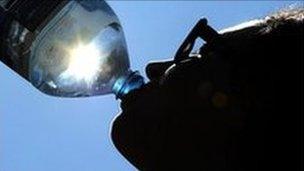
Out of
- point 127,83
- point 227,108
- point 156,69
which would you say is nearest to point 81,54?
point 127,83

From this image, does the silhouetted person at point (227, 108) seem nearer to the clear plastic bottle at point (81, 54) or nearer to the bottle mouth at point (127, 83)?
the bottle mouth at point (127, 83)

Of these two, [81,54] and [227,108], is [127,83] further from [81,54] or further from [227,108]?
[227,108]

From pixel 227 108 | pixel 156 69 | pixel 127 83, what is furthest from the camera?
pixel 127 83

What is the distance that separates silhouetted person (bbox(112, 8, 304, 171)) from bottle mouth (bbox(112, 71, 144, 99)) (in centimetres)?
24

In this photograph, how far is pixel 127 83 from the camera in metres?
1.60

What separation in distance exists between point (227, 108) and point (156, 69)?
0.81 feet

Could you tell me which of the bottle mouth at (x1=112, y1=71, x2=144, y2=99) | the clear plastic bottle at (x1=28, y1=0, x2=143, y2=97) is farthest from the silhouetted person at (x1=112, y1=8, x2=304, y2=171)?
the clear plastic bottle at (x1=28, y1=0, x2=143, y2=97)

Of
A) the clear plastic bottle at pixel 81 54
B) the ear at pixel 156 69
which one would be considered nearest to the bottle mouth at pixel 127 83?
the clear plastic bottle at pixel 81 54

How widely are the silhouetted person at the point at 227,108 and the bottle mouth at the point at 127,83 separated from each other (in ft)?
0.79

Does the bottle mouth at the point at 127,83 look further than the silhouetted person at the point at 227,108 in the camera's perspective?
Yes

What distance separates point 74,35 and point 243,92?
74 centimetres

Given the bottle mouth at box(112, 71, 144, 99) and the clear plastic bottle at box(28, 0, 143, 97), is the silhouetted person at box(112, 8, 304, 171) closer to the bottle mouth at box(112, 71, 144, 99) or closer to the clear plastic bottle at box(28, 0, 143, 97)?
the bottle mouth at box(112, 71, 144, 99)

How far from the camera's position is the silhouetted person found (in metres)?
1.09

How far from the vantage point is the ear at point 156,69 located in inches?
51.9
